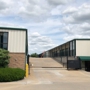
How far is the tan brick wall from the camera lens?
81.5 feet

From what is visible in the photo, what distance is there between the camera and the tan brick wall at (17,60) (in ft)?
81.5

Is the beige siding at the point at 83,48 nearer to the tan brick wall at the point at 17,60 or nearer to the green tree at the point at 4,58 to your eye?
the tan brick wall at the point at 17,60

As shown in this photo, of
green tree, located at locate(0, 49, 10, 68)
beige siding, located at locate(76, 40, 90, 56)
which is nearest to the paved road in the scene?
green tree, located at locate(0, 49, 10, 68)

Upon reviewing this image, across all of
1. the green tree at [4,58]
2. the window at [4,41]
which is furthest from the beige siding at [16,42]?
the green tree at [4,58]

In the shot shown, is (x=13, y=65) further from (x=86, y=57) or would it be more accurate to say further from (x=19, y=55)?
(x=86, y=57)

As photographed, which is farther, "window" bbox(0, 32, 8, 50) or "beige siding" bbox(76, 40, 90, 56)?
"beige siding" bbox(76, 40, 90, 56)

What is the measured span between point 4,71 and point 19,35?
270 inches

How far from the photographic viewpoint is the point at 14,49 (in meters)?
25.0

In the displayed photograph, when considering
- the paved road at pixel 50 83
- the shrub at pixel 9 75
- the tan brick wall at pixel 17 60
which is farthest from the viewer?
the tan brick wall at pixel 17 60

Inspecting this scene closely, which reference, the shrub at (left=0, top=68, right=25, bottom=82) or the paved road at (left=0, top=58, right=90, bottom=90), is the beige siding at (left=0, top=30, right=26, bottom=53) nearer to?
the paved road at (left=0, top=58, right=90, bottom=90)

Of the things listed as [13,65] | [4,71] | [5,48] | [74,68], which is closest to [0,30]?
[5,48]

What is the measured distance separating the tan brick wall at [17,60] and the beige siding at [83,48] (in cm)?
Answer: 1623

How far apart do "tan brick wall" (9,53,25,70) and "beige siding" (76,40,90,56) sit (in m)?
16.2

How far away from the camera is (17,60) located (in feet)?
82.1
